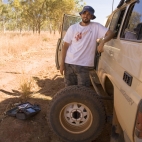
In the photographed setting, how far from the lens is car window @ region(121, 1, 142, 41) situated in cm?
262

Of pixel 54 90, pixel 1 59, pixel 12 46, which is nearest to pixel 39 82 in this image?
pixel 54 90

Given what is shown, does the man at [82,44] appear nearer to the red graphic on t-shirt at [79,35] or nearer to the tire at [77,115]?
the red graphic on t-shirt at [79,35]

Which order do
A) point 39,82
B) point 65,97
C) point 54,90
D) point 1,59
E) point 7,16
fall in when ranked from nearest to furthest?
point 65,97 → point 54,90 → point 39,82 → point 1,59 → point 7,16

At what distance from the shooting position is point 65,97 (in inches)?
123

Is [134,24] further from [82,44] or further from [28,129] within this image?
[28,129]

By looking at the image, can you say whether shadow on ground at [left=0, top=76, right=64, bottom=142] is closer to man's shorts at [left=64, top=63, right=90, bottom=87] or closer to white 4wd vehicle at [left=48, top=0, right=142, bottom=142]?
white 4wd vehicle at [left=48, top=0, right=142, bottom=142]

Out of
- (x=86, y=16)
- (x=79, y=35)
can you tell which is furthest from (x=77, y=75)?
(x=86, y=16)

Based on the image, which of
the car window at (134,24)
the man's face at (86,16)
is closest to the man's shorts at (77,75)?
the man's face at (86,16)

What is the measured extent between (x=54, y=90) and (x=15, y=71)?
2877mm

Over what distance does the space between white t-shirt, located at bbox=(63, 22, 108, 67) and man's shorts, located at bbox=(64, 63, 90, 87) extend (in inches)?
3.9

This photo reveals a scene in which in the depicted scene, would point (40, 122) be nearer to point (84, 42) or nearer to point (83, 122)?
point (83, 122)

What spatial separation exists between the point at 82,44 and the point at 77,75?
54 centimetres

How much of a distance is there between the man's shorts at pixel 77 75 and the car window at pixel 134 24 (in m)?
0.83

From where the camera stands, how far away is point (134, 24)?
2877 mm
